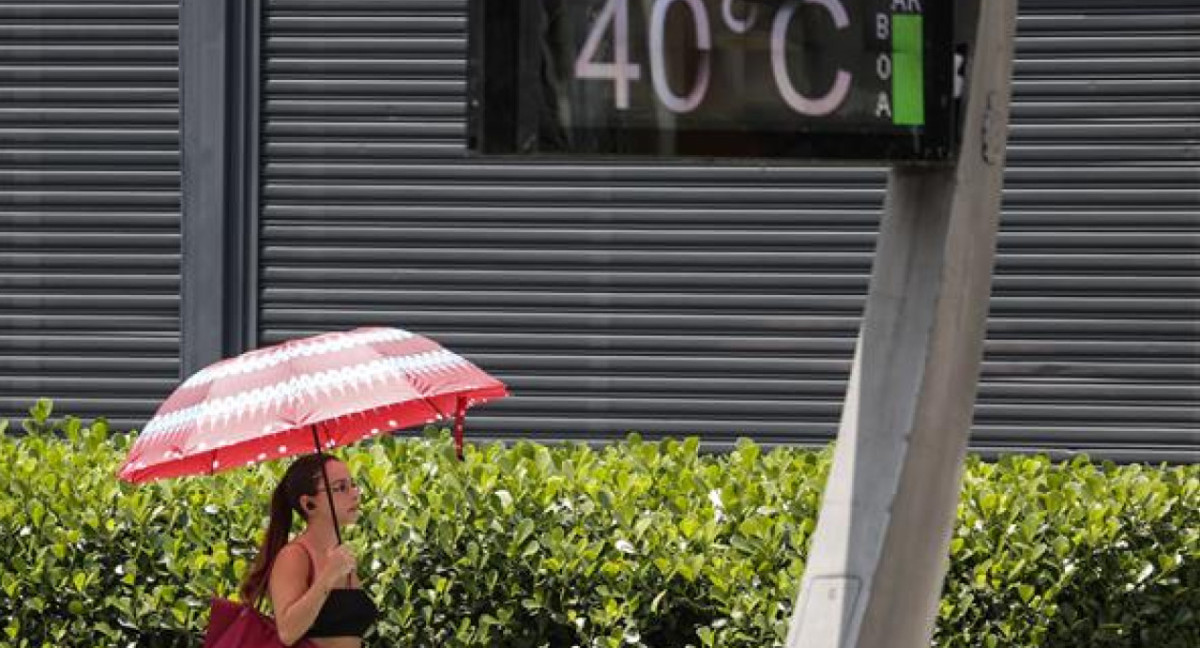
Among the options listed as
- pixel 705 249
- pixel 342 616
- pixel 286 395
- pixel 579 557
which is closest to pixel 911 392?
pixel 286 395

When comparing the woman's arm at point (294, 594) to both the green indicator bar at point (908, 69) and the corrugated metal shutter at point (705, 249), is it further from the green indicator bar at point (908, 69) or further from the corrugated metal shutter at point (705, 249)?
the corrugated metal shutter at point (705, 249)

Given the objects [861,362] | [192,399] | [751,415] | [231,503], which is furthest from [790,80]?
[751,415]

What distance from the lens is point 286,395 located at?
716 cm

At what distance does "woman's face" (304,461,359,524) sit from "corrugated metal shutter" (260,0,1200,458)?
15.4 feet

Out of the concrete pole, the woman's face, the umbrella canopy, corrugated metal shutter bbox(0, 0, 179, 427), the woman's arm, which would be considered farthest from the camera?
corrugated metal shutter bbox(0, 0, 179, 427)

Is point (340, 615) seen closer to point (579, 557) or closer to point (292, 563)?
point (292, 563)

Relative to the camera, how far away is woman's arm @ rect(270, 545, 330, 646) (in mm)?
7203

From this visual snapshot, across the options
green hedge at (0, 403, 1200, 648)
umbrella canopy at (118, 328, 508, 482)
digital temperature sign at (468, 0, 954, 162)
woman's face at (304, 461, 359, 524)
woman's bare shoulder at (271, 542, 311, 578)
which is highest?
digital temperature sign at (468, 0, 954, 162)

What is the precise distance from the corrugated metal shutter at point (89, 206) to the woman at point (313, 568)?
4992 millimetres

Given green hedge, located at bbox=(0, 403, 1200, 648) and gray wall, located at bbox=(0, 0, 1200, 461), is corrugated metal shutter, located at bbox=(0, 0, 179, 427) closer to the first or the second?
gray wall, located at bbox=(0, 0, 1200, 461)

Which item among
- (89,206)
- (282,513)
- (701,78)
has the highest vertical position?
(701,78)

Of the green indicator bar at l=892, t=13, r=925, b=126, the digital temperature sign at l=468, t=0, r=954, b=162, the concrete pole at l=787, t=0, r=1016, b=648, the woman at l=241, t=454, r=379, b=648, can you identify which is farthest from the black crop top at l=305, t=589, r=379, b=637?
the green indicator bar at l=892, t=13, r=925, b=126

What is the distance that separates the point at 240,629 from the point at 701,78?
2.76 m

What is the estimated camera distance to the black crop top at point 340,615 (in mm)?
7293
